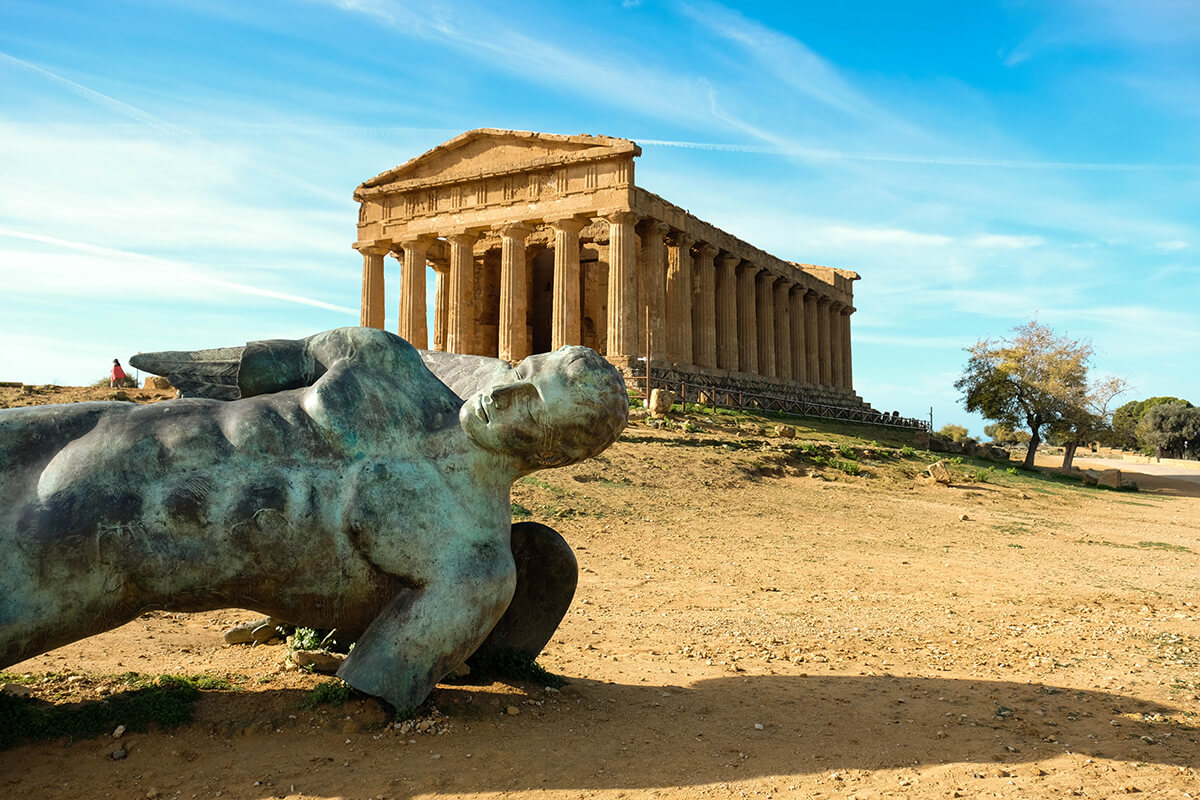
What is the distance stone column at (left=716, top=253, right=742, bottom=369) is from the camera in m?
37.7

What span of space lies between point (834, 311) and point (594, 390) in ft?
163

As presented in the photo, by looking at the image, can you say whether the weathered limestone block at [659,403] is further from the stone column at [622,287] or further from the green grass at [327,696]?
the green grass at [327,696]

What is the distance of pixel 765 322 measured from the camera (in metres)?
41.9

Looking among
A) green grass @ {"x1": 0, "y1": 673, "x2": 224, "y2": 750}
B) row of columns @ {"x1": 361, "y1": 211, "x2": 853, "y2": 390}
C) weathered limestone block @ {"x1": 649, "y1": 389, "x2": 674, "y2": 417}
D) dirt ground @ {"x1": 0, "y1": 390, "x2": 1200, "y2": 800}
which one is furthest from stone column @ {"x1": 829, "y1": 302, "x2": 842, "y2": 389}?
green grass @ {"x1": 0, "y1": 673, "x2": 224, "y2": 750}

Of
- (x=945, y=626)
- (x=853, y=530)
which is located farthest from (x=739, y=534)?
(x=945, y=626)

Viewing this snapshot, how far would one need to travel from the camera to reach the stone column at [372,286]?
35.5 meters

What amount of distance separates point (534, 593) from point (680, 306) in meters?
29.7

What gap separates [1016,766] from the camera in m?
4.14

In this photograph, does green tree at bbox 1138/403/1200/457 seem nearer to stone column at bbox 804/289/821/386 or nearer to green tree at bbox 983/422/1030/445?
green tree at bbox 983/422/1030/445

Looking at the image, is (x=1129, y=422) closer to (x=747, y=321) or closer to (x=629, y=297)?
(x=747, y=321)

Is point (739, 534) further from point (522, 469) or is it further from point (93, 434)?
point (93, 434)

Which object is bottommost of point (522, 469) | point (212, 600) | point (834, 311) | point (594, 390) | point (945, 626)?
point (945, 626)

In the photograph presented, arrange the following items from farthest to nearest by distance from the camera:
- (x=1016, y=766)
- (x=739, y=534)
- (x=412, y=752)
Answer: (x=739, y=534) < (x=1016, y=766) < (x=412, y=752)

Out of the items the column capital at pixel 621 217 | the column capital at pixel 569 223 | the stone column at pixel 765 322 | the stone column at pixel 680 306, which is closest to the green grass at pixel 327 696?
the column capital at pixel 621 217
